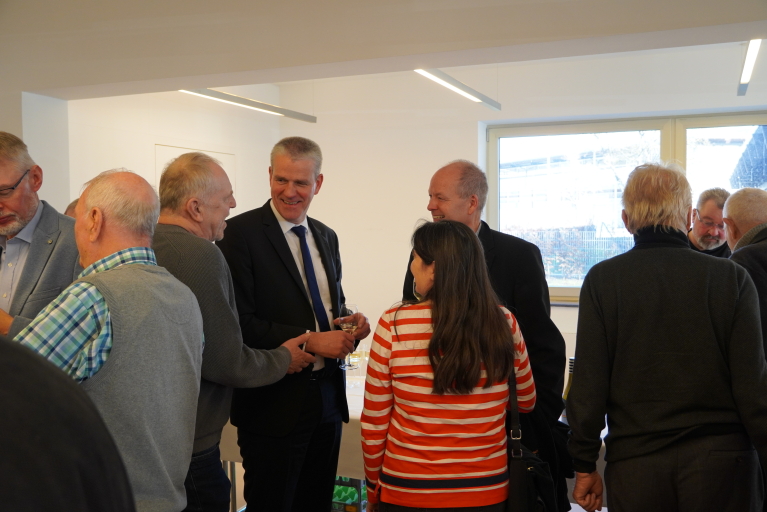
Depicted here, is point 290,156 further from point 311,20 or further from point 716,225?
point 716,225

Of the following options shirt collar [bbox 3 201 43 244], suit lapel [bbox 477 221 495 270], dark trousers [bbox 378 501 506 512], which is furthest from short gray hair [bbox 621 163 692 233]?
shirt collar [bbox 3 201 43 244]

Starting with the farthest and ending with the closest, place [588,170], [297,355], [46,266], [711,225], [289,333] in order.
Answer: [588,170] → [711,225] → [289,333] → [297,355] → [46,266]

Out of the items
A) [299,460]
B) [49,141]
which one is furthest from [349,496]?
[49,141]

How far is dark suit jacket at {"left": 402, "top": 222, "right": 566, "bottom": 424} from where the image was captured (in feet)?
7.36

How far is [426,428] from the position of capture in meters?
1.76

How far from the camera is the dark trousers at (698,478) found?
1730 millimetres

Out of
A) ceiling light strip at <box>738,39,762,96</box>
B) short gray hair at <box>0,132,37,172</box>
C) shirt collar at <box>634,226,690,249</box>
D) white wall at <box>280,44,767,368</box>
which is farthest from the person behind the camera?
white wall at <box>280,44,767,368</box>

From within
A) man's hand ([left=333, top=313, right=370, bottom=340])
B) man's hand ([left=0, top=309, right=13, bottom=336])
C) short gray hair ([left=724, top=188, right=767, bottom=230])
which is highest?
short gray hair ([left=724, top=188, right=767, bottom=230])

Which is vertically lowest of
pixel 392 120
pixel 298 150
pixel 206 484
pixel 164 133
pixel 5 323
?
pixel 206 484

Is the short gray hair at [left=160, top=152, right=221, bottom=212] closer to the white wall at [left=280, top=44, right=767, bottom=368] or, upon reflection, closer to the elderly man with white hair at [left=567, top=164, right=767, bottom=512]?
the elderly man with white hair at [left=567, top=164, right=767, bottom=512]

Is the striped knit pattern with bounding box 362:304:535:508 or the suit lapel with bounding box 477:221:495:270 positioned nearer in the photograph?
the striped knit pattern with bounding box 362:304:535:508

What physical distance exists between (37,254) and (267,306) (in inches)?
31.5

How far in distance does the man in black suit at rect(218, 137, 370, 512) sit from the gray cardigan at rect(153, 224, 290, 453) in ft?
1.30

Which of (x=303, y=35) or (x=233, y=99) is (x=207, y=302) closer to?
(x=303, y=35)
